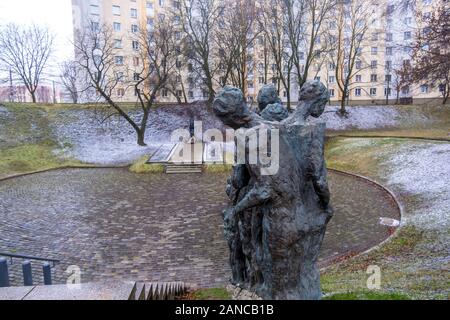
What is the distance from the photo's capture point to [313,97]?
424cm

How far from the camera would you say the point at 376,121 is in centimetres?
3322

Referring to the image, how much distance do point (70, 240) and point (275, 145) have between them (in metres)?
7.94

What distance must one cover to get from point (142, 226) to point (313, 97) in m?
7.89

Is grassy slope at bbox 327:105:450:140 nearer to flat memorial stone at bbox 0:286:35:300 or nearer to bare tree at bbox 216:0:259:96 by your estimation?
bare tree at bbox 216:0:259:96

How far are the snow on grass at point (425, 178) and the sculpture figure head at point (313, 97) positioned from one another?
6.63 m

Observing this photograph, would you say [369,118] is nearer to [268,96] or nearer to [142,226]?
[142,226]

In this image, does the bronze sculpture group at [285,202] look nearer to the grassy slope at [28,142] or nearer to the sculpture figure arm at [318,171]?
the sculpture figure arm at [318,171]

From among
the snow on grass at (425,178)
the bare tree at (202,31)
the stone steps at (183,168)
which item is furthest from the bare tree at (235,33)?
the snow on grass at (425,178)

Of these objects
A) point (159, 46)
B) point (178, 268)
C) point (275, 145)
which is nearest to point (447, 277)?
point (275, 145)

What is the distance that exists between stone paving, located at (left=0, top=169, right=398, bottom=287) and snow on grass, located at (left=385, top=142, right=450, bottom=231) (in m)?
0.99

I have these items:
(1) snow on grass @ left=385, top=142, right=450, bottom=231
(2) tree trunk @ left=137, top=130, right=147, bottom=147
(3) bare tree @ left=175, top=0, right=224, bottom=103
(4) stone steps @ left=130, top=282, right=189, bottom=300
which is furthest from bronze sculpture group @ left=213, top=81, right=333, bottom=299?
(3) bare tree @ left=175, top=0, right=224, bottom=103

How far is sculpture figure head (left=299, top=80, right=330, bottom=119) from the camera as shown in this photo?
4199 millimetres

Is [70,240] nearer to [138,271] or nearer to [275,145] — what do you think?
[138,271]

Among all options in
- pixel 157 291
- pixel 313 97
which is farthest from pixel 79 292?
pixel 313 97
